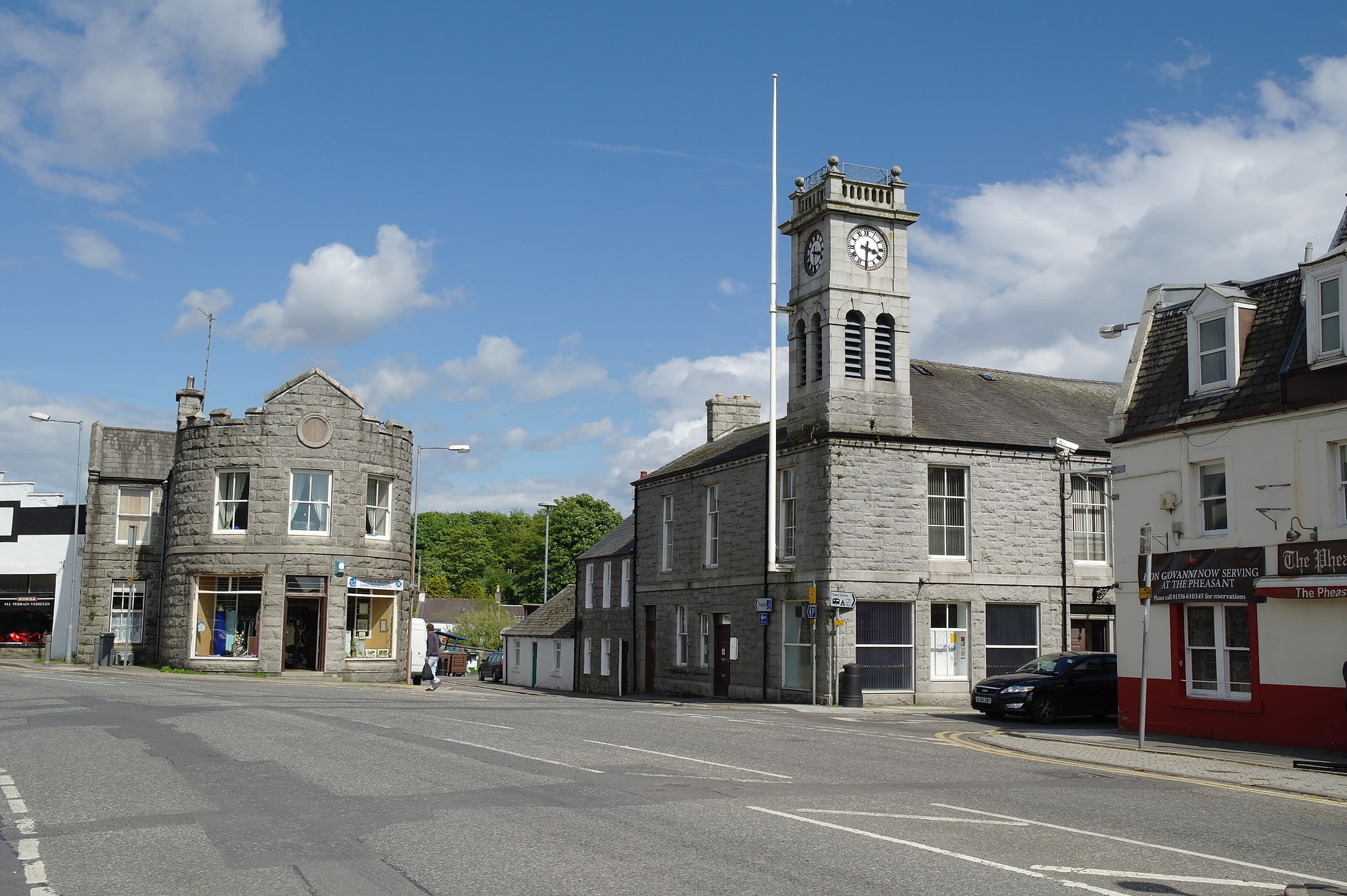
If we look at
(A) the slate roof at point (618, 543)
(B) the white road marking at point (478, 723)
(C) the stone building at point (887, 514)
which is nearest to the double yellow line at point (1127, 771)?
(B) the white road marking at point (478, 723)

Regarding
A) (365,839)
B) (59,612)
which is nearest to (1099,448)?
(365,839)

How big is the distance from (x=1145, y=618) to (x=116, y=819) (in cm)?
1414

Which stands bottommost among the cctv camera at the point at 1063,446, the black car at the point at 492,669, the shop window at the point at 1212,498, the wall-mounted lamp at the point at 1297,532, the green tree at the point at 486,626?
the black car at the point at 492,669

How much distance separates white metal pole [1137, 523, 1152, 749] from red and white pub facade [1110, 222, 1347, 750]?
Answer: 0.22m

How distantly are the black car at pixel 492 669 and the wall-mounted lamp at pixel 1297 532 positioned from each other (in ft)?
159

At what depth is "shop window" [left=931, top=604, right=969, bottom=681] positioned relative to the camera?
31.0 meters

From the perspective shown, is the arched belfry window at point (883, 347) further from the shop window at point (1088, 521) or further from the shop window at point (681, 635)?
the shop window at point (681, 635)

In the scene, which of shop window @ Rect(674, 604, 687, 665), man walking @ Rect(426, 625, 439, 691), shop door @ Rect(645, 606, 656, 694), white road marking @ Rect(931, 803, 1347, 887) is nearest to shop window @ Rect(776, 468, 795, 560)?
shop window @ Rect(674, 604, 687, 665)

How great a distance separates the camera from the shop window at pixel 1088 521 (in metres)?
33.0

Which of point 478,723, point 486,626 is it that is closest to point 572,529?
point 486,626

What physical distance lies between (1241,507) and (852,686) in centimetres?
1182

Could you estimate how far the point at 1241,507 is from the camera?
19562mm

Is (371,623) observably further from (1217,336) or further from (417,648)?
(1217,336)

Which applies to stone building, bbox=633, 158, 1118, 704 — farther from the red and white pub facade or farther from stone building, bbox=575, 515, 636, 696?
stone building, bbox=575, 515, 636, 696
